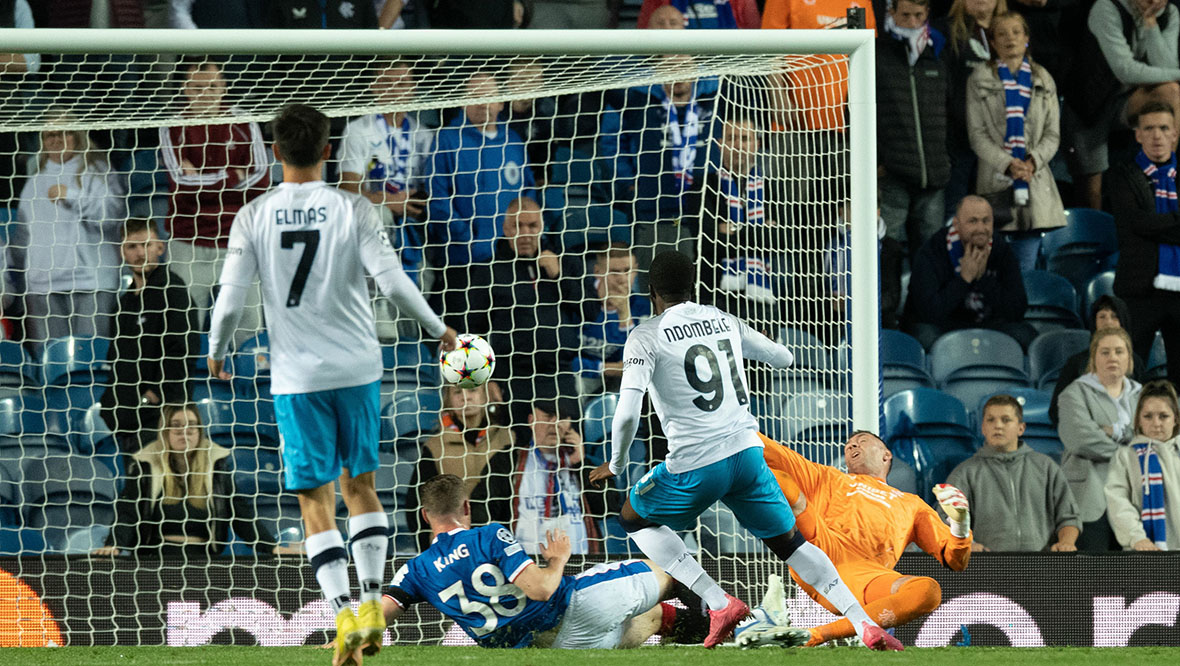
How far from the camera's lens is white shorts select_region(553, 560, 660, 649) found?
601 centimetres

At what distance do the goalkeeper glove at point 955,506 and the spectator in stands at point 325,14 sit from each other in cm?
443

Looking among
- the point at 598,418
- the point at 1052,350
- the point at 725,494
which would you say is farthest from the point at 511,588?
the point at 1052,350

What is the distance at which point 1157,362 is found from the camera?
8422 millimetres

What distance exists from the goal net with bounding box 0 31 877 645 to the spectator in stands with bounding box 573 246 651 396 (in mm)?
20

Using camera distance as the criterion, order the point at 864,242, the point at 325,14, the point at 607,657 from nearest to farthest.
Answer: the point at 607,657 < the point at 864,242 < the point at 325,14

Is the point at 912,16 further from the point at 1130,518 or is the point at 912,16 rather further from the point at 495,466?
the point at 495,466

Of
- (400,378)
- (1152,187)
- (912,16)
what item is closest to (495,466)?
(400,378)

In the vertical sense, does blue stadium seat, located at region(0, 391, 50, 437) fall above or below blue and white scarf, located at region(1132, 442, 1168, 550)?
above

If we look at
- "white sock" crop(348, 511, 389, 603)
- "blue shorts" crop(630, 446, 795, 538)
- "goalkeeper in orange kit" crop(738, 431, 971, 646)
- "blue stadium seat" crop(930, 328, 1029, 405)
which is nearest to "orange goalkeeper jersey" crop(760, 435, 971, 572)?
"goalkeeper in orange kit" crop(738, 431, 971, 646)

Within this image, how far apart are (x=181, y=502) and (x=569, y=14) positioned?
3.87 meters

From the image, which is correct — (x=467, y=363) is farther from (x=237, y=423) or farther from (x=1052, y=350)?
(x=1052, y=350)

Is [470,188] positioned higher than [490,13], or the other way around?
[490,13]

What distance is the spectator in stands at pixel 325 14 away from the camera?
805 centimetres

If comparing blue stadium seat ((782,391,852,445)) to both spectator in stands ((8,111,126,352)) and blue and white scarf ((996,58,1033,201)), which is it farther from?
spectator in stands ((8,111,126,352))
